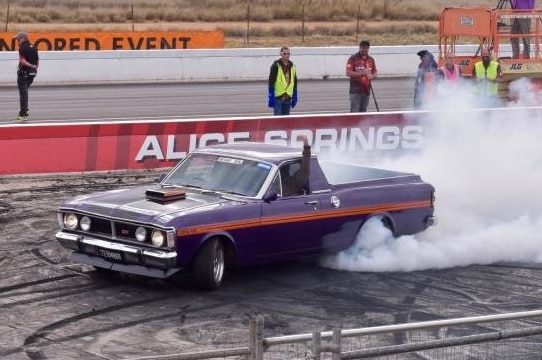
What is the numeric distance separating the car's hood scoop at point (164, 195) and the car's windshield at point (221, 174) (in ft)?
1.66

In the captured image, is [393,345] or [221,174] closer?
[393,345]

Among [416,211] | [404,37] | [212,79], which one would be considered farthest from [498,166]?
[404,37]

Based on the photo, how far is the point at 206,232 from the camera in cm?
1052

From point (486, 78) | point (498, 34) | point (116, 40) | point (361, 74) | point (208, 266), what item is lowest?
point (208, 266)

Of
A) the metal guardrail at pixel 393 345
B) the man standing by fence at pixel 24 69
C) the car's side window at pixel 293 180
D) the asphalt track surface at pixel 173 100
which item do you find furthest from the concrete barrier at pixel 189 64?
the metal guardrail at pixel 393 345

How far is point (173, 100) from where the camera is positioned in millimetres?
27734

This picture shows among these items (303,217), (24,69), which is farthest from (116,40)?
(303,217)

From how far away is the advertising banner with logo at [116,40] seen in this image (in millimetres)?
34125

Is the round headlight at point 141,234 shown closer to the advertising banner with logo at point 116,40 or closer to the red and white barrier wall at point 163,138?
the red and white barrier wall at point 163,138

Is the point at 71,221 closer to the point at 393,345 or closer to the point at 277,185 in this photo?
the point at 277,185

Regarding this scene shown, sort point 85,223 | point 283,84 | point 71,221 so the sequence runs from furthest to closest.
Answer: point 283,84 < point 71,221 < point 85,223

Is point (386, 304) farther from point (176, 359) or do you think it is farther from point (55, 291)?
point (176, 359)

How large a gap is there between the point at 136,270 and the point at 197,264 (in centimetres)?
56

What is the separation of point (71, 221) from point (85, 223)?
211mm
